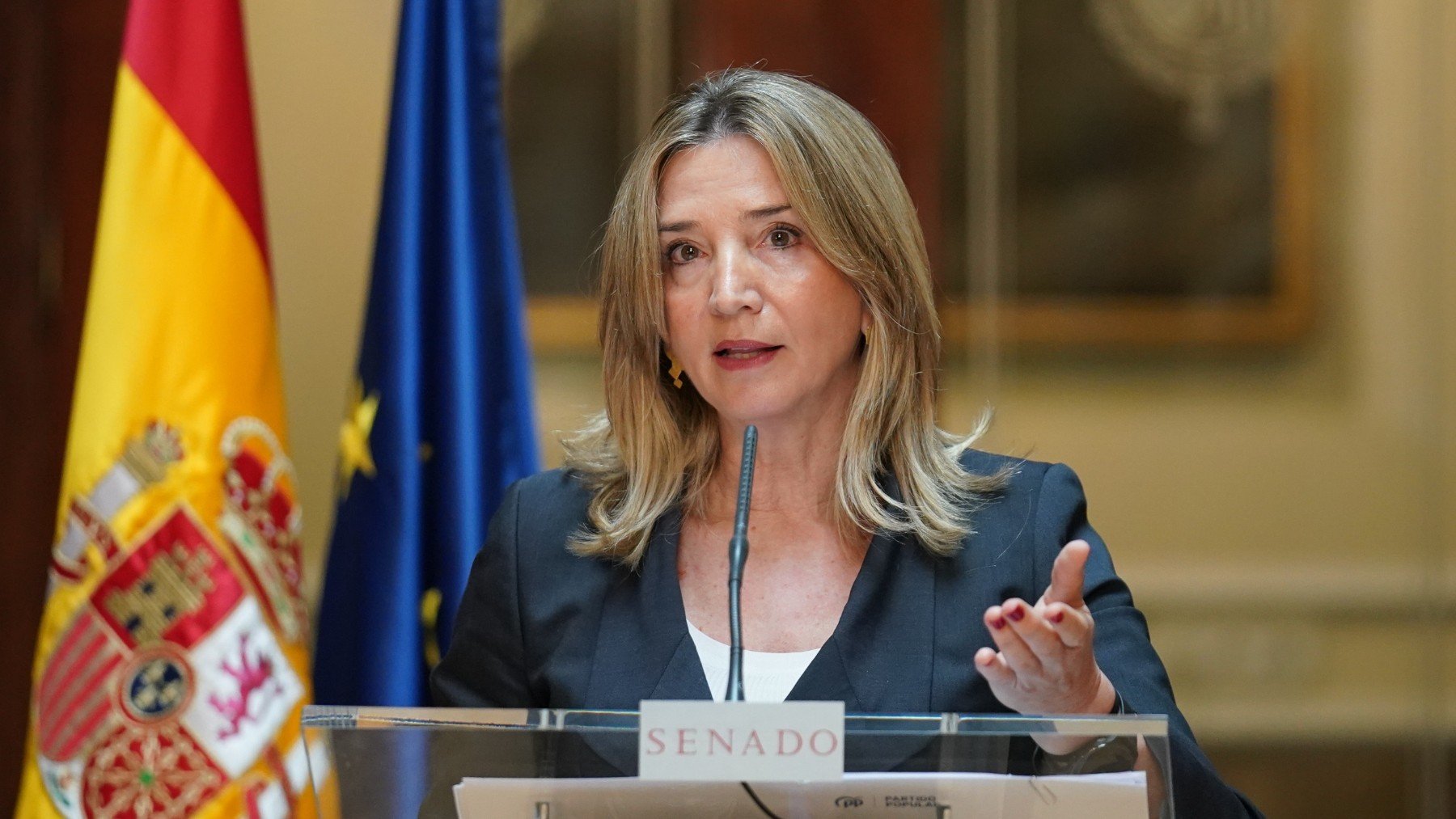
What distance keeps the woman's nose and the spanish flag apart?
3.24 ft

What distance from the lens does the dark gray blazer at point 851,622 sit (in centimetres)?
175

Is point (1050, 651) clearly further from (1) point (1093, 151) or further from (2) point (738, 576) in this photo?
(1) point (1093, 151)

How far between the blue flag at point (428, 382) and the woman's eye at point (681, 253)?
86 centimetres

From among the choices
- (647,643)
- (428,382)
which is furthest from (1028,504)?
(428,382)

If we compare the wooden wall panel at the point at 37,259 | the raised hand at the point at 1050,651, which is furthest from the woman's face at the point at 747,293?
the wooden wall panel at the point at 37,259

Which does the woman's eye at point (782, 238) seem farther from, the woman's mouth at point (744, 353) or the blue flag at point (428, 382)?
the blue flag at point (428, 382)

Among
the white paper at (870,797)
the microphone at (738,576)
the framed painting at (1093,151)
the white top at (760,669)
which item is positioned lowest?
the white paper at (870,797)

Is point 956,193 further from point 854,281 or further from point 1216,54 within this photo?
point 854,281

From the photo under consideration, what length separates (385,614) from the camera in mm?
2684

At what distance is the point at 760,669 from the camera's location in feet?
5.93

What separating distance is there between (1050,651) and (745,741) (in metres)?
0.30

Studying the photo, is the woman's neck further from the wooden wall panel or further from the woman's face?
the wooden wall panel

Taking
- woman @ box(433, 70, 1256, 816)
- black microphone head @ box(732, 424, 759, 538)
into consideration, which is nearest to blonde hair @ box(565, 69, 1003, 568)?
woman @ box(433, 70, 1256, 816)

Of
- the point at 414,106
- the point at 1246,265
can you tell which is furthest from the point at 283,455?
the point at 1246,265
